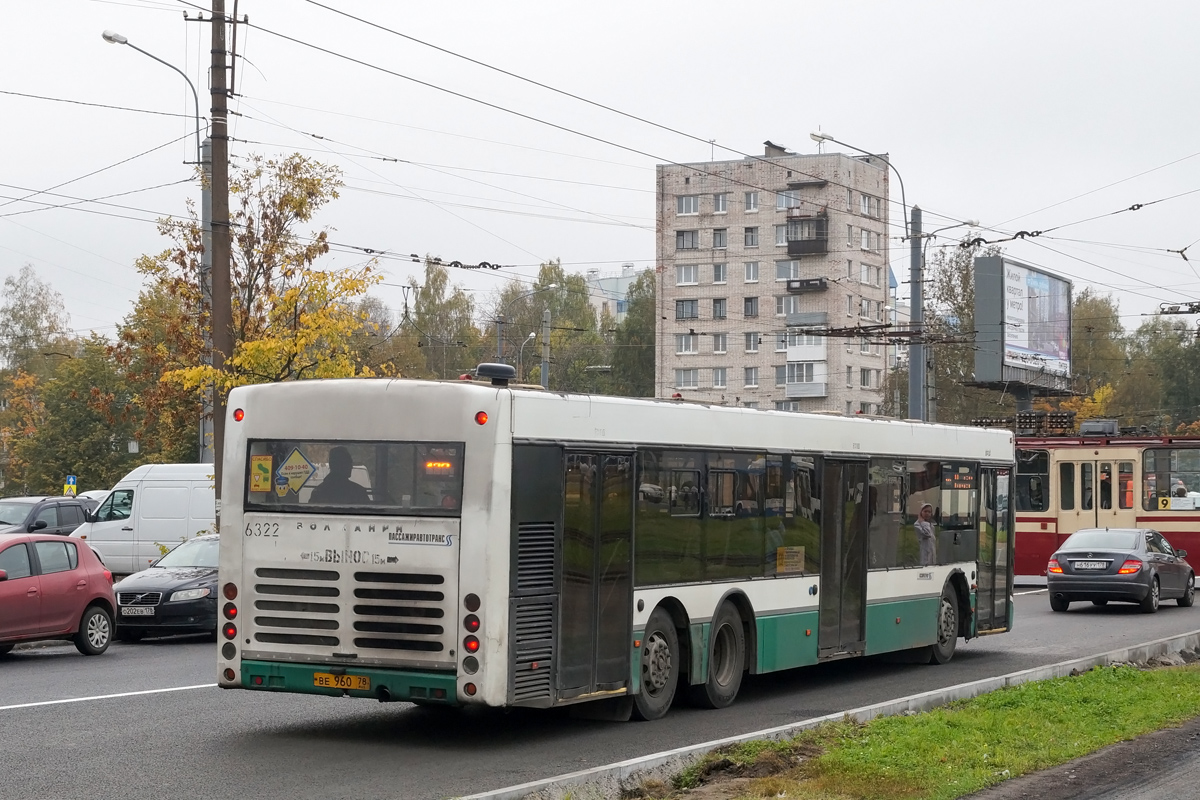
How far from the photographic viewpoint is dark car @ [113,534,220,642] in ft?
65.3

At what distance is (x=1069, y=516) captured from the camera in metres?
34.1

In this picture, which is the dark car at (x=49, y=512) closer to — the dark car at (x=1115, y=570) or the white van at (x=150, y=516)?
the white van at (x=150, y=516)

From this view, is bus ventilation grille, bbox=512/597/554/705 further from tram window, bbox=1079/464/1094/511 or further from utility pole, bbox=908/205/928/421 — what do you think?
tram window, bbox=1079/464/1094/511

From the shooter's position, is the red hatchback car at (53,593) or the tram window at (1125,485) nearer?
the red hatchback car at (53,593)

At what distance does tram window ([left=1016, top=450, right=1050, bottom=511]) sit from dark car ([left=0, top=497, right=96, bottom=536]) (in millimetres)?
19959

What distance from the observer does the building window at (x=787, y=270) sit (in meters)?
90.0

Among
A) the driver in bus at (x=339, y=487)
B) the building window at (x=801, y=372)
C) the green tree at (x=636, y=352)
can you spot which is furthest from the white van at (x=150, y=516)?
the green tree at (x=636, y=352)

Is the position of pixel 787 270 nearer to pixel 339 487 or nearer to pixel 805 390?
pixel 805 390

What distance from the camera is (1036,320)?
5119 centimetres

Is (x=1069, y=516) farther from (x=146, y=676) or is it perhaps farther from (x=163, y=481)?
(x=146, y=676)

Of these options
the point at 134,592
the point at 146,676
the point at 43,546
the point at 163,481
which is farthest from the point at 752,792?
the point at 163,481

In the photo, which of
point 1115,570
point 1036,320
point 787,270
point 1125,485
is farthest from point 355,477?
point 787,270

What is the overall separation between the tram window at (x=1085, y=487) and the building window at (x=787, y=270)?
56691 millimetres

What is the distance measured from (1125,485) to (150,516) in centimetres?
1983
